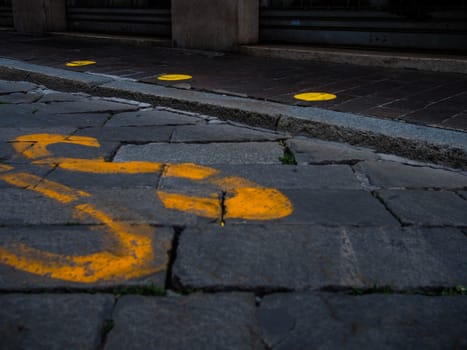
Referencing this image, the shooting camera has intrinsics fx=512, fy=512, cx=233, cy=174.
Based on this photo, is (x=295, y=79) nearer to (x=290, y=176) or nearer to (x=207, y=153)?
(x=207, y=153)

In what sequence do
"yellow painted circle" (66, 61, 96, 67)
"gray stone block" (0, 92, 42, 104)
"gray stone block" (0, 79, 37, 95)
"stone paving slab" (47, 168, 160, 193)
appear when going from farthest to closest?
1. "yellow painted circle" (66, 61, 96, 67)
2. "gray stone block" (0, 79, 37, 95)
3. "gray stone block" (0, 92, 42, 104)
4. "stone paving slab" (47, 168, 160, 193)

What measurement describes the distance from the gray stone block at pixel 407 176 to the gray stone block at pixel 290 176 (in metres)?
0.11

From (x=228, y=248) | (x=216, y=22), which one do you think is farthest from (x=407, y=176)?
(x=216, y=22)

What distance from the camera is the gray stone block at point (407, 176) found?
2.50 meters

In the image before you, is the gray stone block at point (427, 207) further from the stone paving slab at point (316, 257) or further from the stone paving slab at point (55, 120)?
the stone paving slab at point (55, 120)

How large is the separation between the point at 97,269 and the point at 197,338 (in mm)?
488

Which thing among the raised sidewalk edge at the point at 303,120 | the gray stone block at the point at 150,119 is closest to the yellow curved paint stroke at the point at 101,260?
the raised sidewalk edge at the point at 303,120

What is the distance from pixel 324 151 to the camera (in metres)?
3.03

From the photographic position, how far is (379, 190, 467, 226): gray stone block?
2076mm

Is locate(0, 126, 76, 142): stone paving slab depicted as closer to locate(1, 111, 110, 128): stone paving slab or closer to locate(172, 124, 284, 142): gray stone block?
locate(1, 111, 110, 128): stone paving slab

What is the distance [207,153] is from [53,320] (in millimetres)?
1715

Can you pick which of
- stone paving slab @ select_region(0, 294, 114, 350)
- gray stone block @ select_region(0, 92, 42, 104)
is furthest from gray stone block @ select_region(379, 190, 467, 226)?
gray stone block @ select_region(0, 92, 42, 104)

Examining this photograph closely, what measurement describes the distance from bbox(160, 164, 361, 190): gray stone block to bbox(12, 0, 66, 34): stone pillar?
8.11m

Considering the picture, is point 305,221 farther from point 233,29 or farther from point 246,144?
point 233,29
